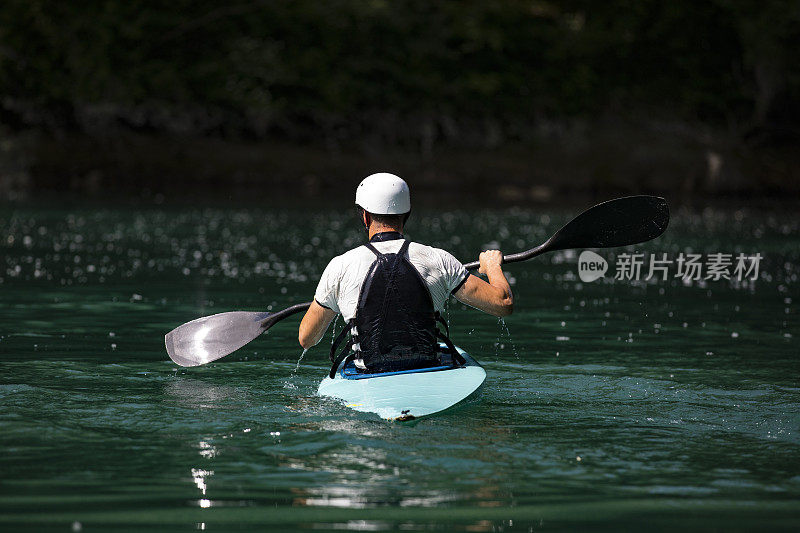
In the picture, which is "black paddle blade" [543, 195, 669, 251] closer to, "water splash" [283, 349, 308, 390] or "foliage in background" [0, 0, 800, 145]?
"water splash" [283, 349, 308, 390]

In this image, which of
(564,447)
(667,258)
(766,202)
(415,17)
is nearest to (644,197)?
(564,447)

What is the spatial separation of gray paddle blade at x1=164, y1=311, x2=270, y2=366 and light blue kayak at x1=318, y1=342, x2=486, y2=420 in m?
1.53

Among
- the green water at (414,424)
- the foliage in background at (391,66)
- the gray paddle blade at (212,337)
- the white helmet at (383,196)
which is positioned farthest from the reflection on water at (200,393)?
the foliage in background at (391,66)

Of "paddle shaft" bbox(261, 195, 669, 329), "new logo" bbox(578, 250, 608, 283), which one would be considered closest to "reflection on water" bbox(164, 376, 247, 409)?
"paddle shaft" bbox(261, 195, 669, 329)

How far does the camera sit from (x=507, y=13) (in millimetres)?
48188

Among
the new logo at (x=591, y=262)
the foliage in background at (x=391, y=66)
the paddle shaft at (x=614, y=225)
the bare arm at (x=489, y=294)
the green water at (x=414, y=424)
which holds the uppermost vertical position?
the foliage in background at (x=391, y=66)

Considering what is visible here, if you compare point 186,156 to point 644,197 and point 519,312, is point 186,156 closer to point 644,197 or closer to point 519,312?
point 519,312

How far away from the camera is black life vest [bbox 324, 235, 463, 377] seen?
23.8 feet

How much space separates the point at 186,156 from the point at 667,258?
89.5ft

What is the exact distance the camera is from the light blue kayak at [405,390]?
719 centimetres

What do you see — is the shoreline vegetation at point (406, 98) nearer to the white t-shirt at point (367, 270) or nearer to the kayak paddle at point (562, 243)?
the kayak paddle at point (562, 243)

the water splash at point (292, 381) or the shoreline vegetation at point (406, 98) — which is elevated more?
the shoreline vegetation at point (406, 98)

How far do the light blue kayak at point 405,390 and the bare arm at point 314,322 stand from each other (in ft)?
1.00

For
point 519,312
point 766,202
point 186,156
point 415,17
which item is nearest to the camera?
point 519,312
